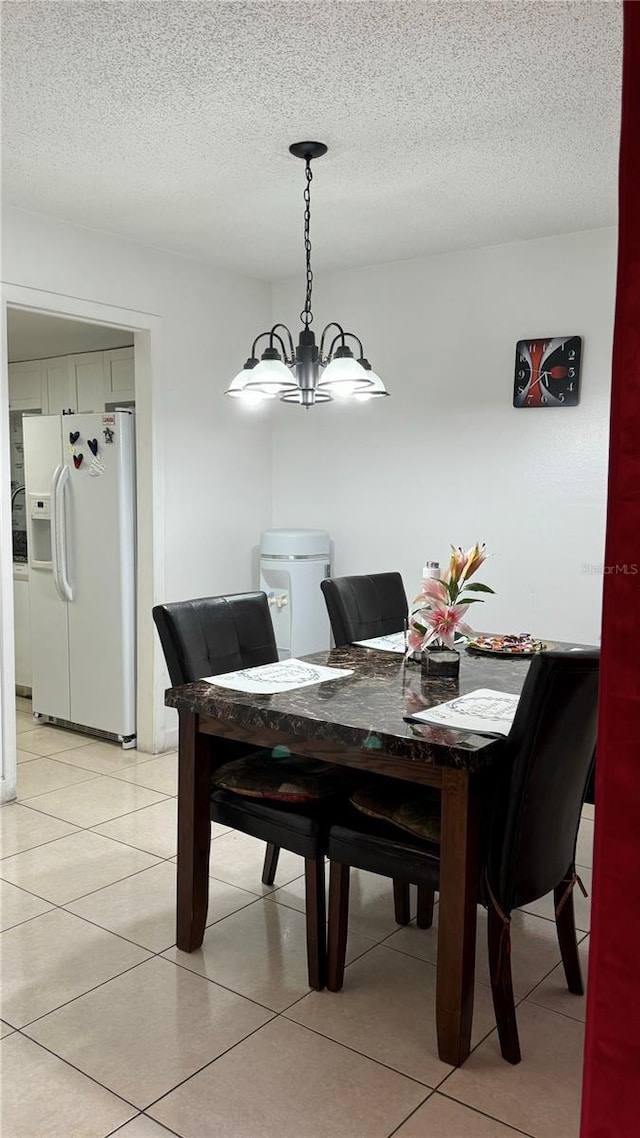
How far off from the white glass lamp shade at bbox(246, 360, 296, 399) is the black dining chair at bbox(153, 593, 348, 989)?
706mm

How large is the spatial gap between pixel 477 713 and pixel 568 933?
2.17 feet

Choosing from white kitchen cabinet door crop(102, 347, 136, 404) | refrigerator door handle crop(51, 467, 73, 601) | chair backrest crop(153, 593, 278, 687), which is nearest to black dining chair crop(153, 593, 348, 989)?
chair backrest crop(153, 593, 278, 687)

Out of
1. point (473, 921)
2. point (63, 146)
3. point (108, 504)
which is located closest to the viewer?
point (473, 921)

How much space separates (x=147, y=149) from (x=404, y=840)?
248cm

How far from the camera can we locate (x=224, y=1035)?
2.14 metres

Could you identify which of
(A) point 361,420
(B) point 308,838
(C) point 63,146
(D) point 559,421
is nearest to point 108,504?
(A) point 361,420

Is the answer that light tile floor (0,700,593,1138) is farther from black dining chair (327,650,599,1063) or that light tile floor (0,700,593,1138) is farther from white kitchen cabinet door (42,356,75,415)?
white kitchen cabinet door (42,356,75,415)

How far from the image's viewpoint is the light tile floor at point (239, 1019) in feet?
6.15

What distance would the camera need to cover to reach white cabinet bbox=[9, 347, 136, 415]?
5398 mm

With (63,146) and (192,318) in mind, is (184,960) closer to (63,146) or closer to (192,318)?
(63,146)

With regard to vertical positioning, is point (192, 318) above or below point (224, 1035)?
above

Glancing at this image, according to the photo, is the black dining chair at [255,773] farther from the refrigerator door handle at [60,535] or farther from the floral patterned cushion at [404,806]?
the refrigerator door handle at [60,535]

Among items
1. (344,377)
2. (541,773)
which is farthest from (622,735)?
(344,377)

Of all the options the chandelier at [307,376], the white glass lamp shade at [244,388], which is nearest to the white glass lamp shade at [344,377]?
the chandelier at [307,376]
